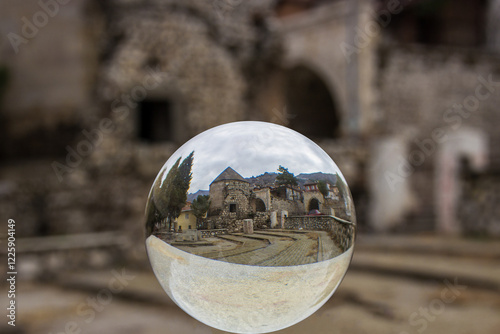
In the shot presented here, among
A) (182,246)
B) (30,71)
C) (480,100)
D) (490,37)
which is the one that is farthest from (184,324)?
(490,37)

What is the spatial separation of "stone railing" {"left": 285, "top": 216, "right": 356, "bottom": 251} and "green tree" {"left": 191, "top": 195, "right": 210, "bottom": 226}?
357 millimetres

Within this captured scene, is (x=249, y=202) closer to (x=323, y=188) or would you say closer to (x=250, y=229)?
(x=250, y=229)

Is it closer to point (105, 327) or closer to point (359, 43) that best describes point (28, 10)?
point (359, 43)

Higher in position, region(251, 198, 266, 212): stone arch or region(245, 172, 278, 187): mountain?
region(245, 172, 278, 187): mountain

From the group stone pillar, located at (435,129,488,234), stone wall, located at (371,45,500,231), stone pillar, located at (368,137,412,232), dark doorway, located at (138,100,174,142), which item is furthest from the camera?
stone wall, located at (371,45,500,231)

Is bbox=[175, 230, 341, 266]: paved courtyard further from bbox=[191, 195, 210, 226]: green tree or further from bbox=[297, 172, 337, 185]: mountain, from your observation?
bbox=[297, 172, 337, 185]: mountain

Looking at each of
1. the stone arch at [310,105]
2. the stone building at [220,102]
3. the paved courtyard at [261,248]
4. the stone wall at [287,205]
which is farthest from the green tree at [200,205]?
the stone arch at [310,105]

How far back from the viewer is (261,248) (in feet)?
6.66

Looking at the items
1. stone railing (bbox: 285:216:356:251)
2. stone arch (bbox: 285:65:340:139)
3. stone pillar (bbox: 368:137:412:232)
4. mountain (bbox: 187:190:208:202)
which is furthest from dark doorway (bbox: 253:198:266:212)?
stone arch (bbox: 285:65:340:139)

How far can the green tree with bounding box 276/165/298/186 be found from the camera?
2.08 metres

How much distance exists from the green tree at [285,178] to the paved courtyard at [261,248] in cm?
22

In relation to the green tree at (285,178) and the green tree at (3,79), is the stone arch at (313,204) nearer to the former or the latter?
the green tree at (285,178)

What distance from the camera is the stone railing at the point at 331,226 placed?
2053 mm

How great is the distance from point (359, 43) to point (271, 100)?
Answer: 2642 mm
